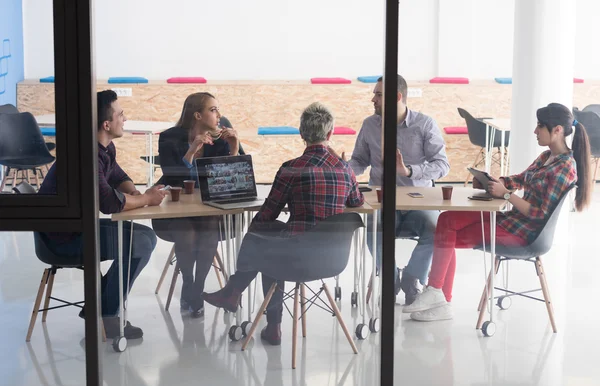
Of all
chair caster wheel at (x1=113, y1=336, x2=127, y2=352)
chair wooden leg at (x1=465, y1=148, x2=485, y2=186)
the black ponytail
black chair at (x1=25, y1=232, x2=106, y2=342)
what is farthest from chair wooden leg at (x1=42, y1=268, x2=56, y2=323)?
the black ponytail

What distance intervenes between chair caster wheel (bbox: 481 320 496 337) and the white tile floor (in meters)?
0.02

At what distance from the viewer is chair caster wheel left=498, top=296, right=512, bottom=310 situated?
143 inches

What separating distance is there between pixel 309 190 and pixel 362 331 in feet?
2.07

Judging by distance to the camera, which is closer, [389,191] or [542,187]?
[389,191]

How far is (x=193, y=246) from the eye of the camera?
11.3 ft

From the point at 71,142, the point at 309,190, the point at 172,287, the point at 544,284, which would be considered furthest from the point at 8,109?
the point at 544,284

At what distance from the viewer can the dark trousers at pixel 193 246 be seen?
3.42 m

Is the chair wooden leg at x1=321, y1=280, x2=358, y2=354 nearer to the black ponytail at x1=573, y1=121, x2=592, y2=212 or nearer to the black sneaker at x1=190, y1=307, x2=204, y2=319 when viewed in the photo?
the black sneaker at x1=190, y1=307, x2=204, y2=319

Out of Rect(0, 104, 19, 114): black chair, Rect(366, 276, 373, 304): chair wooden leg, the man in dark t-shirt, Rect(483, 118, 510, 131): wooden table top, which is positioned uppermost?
Rect(0, 104, 19, 114): black chair

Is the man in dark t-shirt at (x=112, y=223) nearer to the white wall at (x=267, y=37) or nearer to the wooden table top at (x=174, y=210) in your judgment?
the wooden table top at (x=174, y=210)

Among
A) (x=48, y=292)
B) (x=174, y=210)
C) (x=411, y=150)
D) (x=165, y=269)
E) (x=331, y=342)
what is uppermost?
(x=411, y=150)

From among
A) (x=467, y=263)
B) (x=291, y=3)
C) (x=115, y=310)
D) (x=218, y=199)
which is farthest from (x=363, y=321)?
(x=291, y=3)

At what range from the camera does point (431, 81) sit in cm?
343

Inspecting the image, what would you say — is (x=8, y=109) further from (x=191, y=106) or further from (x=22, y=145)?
(x=191, y=106)
